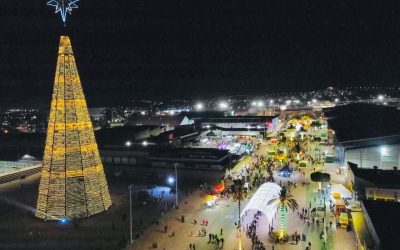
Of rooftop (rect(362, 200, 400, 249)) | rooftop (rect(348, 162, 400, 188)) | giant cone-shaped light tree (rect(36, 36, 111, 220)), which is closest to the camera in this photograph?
rooftop (rect(362, 200, 400, 249))

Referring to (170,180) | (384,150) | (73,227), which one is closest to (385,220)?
(73,227)

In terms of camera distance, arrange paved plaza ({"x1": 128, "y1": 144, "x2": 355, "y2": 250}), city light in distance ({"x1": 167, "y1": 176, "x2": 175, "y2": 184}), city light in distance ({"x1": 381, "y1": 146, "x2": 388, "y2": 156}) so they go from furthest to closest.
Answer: city light in distance ({"x1": 167, "y1": 176, "x2": 175, "y2": 184}) < city light in distance ({"x1": 381, "y1": 146, "x2": 388, "y2": 156}) < paved plaza ({"x1": 128, "y1": 144, "x2": 355, "y2": 250})

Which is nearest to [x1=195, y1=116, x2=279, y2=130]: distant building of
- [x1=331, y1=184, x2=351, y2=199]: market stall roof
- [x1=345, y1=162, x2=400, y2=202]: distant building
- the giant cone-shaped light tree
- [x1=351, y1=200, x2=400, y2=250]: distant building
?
[x1=331, y1=184, x2=351, y2=199]: market stall roof

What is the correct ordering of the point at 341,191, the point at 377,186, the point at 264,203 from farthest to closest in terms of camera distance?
1. the point at 341,191
2. the point at 377,186
3. the point at 264,203

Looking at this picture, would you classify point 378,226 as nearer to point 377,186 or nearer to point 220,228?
point 377,186

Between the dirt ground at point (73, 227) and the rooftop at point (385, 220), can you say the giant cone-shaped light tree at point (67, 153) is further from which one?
the rooftop at point (385, 220)

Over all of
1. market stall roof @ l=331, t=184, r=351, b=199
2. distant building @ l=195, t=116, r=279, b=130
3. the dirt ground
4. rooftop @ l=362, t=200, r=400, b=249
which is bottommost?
the dirt ground

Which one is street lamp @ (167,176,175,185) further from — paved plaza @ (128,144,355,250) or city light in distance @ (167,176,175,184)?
paved plaza @ (128,144,355,250)

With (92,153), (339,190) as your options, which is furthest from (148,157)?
(339,190)

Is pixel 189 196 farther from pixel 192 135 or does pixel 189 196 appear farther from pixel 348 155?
pixel 192 135
